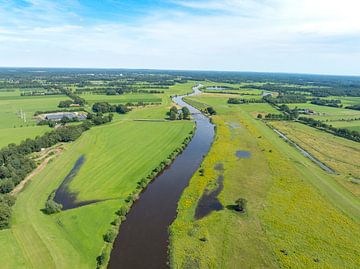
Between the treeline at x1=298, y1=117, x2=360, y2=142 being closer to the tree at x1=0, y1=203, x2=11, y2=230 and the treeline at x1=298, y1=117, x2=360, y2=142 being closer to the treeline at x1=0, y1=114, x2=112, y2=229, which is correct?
the treeline at x1=0, y1=114, x2=112, y2=229

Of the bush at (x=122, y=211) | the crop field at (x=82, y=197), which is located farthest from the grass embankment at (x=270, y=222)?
the crop field at (x=82, y=197)

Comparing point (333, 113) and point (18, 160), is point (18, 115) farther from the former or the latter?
point (333, 113)

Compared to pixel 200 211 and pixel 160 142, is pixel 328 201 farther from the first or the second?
pixel 160 142

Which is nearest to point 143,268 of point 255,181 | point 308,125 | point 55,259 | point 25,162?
point 55,259

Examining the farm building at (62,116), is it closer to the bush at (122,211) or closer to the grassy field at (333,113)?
the bush at (122,211)

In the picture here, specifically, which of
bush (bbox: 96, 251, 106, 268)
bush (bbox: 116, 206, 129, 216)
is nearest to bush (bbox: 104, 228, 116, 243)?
bush (bbox: 96, 251, 106, 268)
